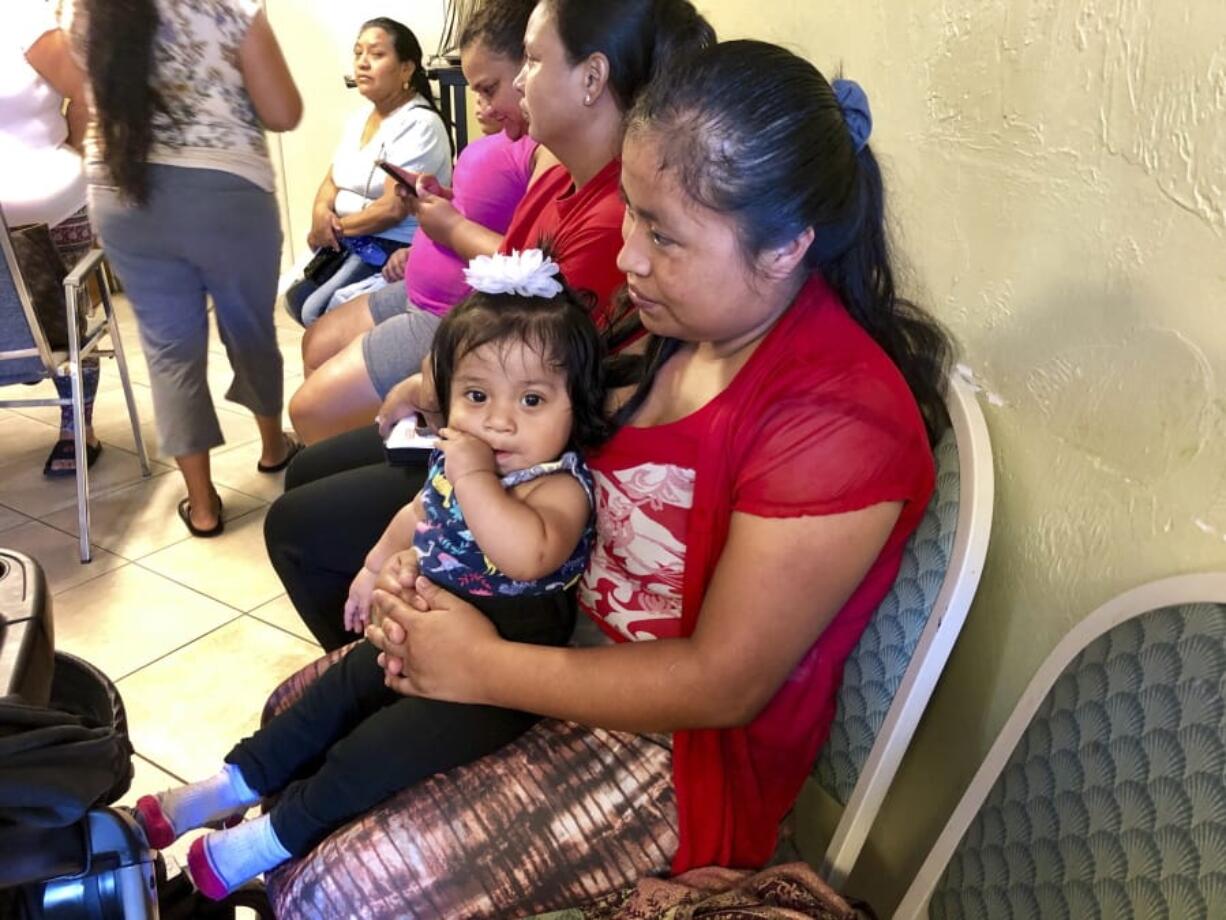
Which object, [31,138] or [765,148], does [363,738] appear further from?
[31,138]

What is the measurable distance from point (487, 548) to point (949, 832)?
22.5 inches

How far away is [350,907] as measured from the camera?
0.93 m

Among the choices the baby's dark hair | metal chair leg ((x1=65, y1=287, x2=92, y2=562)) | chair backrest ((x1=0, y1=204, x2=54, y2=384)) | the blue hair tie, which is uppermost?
the blue hair tie

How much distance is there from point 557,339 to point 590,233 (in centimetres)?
30

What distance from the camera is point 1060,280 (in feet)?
2.88

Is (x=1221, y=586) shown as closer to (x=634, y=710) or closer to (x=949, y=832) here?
(x=949, y=832)

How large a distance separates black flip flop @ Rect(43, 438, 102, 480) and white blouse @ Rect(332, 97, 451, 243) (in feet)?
3.62

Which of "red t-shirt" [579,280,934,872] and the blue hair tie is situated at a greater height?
the blue hair tie

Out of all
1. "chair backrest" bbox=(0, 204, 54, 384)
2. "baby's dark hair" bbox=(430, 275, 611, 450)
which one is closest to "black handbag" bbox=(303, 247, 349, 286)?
"chair backrest" bbox=(0, 204, 54, 384)

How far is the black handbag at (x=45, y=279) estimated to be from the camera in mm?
2279

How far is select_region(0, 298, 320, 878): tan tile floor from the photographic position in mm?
1867

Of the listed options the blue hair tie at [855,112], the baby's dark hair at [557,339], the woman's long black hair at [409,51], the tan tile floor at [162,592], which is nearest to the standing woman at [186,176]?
the tan tile floor at [162,592]

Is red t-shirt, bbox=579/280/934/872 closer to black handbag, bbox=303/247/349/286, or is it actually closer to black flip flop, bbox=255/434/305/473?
black handbag, bbox=303/247/349/286

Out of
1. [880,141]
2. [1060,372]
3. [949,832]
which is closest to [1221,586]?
[1060,372]
